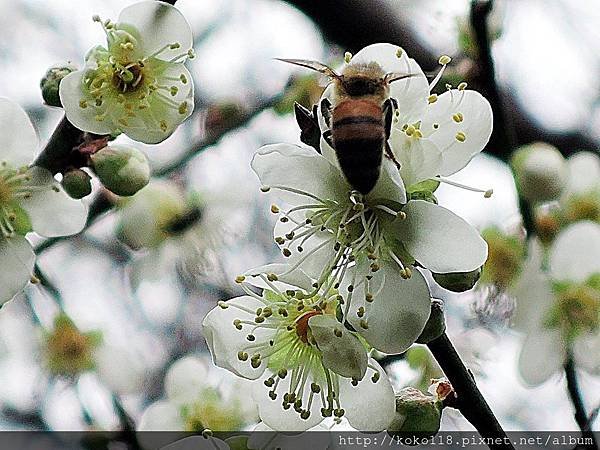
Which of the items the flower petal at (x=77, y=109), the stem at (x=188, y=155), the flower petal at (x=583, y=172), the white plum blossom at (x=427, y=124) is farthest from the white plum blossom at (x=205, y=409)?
the flower petal at (x=583, y=172)

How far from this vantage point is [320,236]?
0.95 m

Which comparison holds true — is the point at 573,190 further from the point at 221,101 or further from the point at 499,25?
the point at 221,101

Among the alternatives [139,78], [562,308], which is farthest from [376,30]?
[139,78]

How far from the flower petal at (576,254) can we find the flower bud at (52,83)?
97 centimetres

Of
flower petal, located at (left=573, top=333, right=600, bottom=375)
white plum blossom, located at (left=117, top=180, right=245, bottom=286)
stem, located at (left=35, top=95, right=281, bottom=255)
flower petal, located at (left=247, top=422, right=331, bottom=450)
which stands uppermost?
flower petal, located at (left=247, top=422, right=331, bottom=450)

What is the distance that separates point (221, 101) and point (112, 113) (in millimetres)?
944

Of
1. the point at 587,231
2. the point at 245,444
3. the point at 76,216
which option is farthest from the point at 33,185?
the point at 587,231

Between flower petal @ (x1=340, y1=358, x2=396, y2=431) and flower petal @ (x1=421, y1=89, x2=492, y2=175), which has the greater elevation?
flower petal @ (x1=421, y1=89, x2=492, y2=175)

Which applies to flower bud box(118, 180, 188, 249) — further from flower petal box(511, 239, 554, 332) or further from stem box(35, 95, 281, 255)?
flower petal box(511, 239, 554, 332)

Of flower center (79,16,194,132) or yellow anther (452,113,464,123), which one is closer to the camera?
yellow anther (452,113,464,123)

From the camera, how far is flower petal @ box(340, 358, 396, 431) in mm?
933

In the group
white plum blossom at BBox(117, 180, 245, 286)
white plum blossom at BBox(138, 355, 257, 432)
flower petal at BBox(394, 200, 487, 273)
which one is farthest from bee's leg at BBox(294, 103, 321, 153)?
white plum blossom at BBox(117, 180, 245, 286)

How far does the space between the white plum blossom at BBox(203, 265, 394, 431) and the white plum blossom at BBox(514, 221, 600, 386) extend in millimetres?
745

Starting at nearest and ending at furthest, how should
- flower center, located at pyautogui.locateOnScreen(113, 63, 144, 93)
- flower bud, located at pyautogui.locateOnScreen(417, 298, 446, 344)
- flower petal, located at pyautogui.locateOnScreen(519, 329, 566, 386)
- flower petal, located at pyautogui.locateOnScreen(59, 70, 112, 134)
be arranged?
1. flower bud, located at pyautogui.locateOnScreen(417, 298, 446, 344)
2. flower petal, located at pyautogui.locateOnScreen(59, 70, 112, 134)
3. flower center, located at pyautogui.locateOnScreen(113, 63, 144, 93)
4. flower petal, located at pyautogui.locateOnScreen(519, 329, 566, 386)
